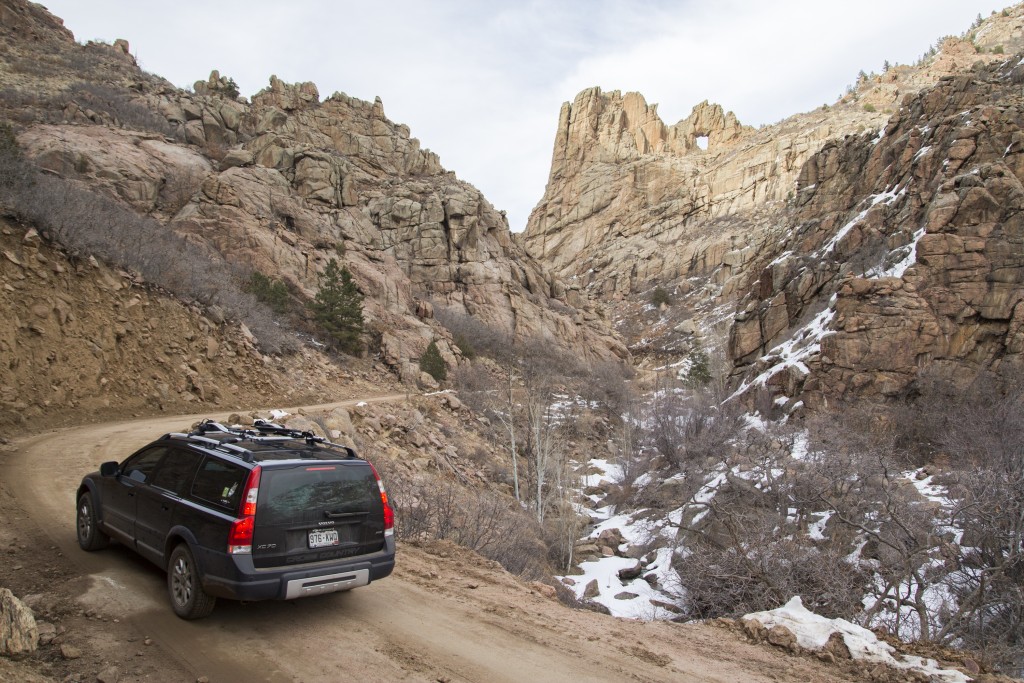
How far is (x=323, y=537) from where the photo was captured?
15.8ft

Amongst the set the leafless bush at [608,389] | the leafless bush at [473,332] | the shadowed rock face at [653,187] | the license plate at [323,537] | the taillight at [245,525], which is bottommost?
the leafless bush at [608,389]

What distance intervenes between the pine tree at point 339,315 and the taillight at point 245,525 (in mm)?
23900

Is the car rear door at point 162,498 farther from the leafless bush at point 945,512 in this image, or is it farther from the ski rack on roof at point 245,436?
the leafless bush at point 945,512

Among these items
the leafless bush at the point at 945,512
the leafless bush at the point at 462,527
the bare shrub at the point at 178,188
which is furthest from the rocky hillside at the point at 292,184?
the leafless bush at the point at 945,512

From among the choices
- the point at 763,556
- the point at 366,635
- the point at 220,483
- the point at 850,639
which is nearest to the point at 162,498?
the point at 220,483

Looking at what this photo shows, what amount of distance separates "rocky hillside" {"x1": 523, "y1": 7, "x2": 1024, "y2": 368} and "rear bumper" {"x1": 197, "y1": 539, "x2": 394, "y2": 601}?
54.6 metres

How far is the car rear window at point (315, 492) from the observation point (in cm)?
460

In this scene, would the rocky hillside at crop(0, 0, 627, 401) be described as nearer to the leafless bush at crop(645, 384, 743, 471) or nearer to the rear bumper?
the leafless bush at crop(645, 384, 743, 471)

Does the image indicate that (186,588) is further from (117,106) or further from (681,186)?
(681,186)

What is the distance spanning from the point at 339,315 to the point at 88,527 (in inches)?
890

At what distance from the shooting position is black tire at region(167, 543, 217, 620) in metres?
4.59

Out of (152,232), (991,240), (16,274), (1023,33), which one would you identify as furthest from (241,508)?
(1023,33)

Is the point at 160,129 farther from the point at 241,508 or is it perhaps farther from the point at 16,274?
the point at 241,508

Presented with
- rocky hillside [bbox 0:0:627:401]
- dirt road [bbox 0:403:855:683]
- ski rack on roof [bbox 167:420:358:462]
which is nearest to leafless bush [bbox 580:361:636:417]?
rocky hillside [bbox 0:0:627:401]
